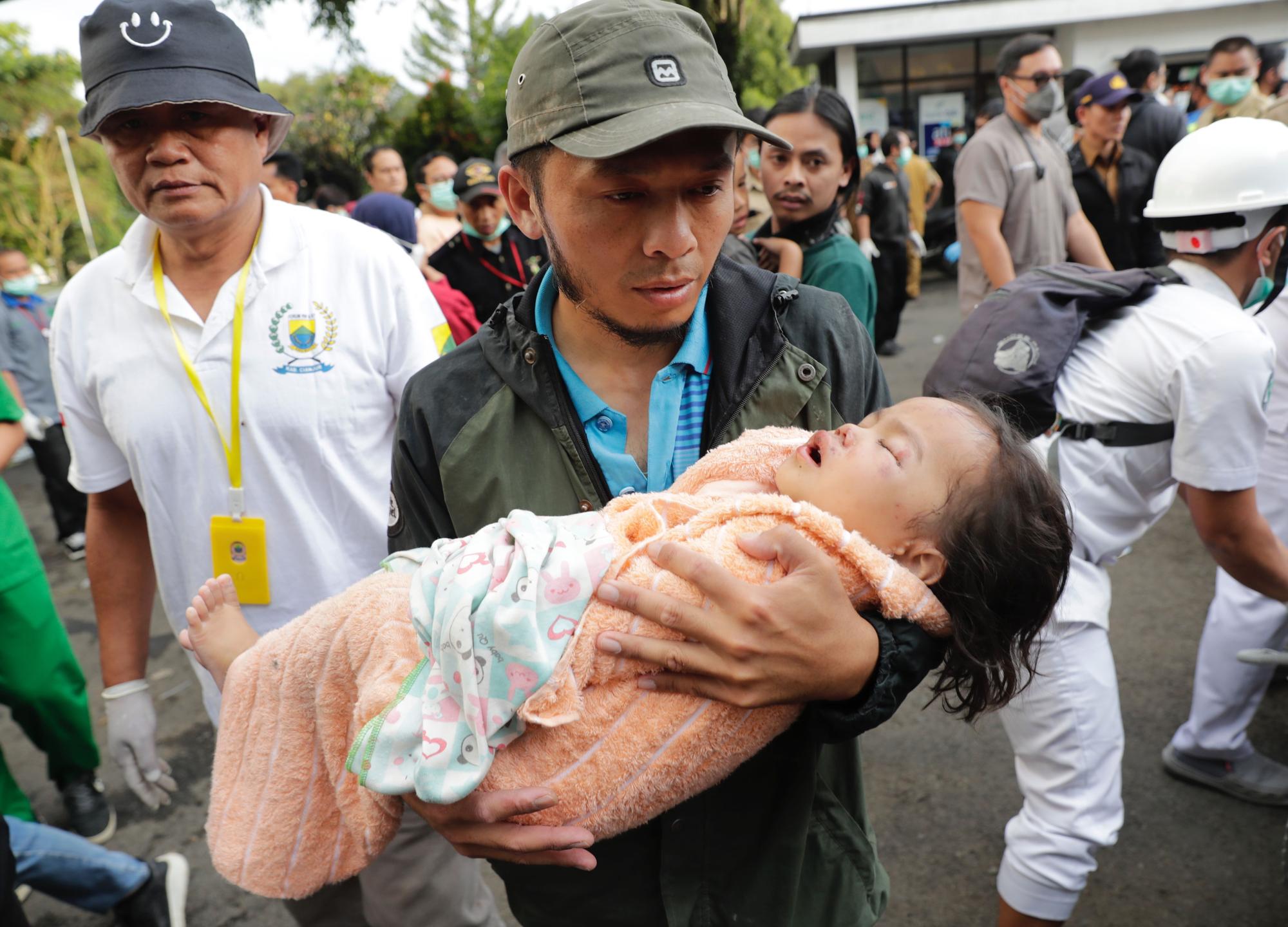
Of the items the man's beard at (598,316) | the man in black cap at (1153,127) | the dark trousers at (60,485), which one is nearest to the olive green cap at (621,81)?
the man's beard at (598,316)

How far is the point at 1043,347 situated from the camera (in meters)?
2.44

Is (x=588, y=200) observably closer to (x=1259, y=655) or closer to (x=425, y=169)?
(x=1259, y=655)

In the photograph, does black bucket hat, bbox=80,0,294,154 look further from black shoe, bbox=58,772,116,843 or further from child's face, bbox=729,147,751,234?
Result: black shoe, bbox=58,772,116,843

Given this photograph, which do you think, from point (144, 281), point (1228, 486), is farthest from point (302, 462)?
point (1228, 486)

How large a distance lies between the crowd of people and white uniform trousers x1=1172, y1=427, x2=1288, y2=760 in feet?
0.05

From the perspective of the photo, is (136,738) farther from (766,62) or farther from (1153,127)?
(766,62)

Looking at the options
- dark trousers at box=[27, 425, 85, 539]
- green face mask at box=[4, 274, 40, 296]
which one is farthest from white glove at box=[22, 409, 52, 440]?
green face mask at box=[4, 274, 40, 296]

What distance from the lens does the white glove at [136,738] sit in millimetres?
2426

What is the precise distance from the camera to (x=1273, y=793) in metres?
3.29

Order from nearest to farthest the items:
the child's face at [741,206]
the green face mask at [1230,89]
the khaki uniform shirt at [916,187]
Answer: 1. the child's face at [741,206]
2. the green face mask at [1230,89]
3. the khaki uniform shirt at [916,187]

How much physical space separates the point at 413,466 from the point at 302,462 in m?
0.76

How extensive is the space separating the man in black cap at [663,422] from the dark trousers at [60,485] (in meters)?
6.39

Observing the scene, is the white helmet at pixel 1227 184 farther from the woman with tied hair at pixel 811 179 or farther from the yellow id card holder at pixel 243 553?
the yellow id card holder at pixel 243 553

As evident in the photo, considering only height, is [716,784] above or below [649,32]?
below
